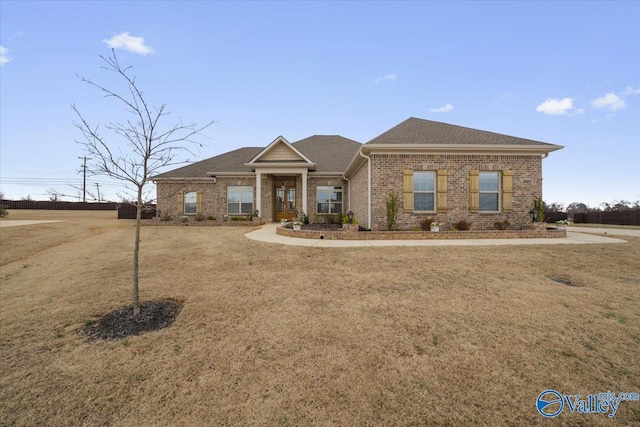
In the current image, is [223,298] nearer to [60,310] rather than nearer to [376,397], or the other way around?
[60,310]

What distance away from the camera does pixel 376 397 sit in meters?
2.91

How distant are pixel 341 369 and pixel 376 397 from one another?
20.8 inches

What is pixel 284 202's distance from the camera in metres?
19.7

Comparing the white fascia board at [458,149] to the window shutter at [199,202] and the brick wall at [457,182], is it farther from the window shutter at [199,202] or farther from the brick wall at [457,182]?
the window shutter at [199,202]

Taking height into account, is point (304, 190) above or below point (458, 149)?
below

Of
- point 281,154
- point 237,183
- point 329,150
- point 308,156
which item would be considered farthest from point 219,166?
point 329,150

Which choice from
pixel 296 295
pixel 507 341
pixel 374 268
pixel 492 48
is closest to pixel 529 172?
pixel 492 48

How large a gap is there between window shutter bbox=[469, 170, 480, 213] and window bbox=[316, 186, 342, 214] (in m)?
8.74

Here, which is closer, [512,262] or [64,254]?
[512,262]

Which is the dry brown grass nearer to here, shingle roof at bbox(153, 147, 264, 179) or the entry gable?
the entry gable

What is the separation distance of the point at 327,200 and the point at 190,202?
33.0ft

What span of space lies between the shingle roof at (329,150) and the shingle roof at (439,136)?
18.7 ft

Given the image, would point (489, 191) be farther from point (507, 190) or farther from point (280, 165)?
point (280, 165)

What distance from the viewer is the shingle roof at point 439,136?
11883 millimetres
